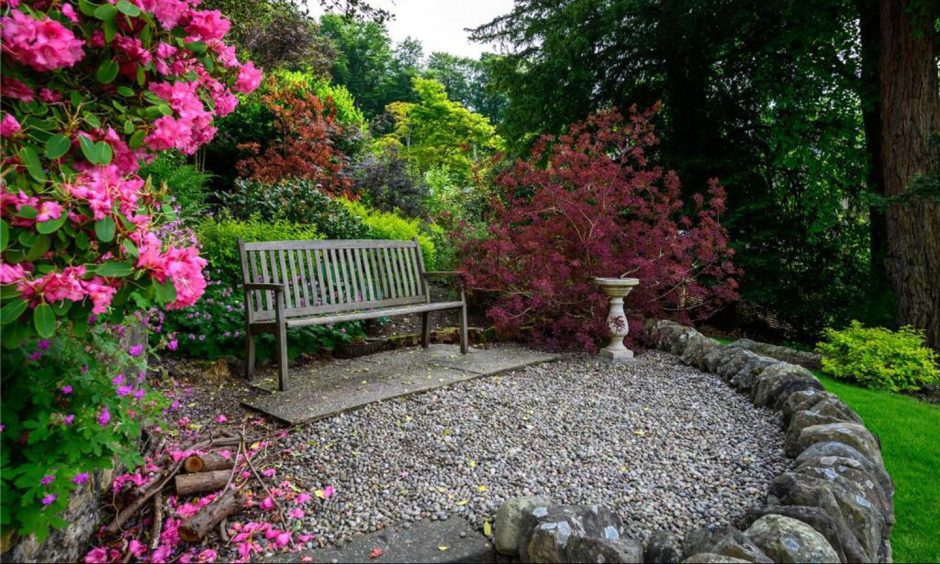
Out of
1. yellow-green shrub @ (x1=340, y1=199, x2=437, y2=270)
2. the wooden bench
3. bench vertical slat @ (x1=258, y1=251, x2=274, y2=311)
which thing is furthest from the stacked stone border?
yellow-green shrub @ (x1=340, y1=199, x2=437, y2=270)

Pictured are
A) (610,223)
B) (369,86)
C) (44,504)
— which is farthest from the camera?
(369,86)

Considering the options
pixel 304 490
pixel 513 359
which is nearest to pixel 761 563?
pixel 304 490

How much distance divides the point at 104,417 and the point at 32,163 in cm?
76

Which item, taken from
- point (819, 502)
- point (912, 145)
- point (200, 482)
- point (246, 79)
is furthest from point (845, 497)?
point (912, 145)

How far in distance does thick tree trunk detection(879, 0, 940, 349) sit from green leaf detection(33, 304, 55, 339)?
21.3 ft

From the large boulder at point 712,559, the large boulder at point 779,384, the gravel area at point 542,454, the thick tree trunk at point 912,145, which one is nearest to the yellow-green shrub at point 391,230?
the gravel area at point 542,454

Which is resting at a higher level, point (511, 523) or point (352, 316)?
point (352, 316)

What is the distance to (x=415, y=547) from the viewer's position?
72.8 inches

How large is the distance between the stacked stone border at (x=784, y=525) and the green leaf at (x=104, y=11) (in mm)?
1981

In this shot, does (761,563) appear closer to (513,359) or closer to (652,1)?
(513,359)

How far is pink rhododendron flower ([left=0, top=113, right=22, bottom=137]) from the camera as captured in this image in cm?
135

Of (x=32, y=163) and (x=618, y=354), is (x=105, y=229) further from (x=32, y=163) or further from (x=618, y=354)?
(x=618, y=354)

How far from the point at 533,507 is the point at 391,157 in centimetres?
779

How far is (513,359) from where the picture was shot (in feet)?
14.4
